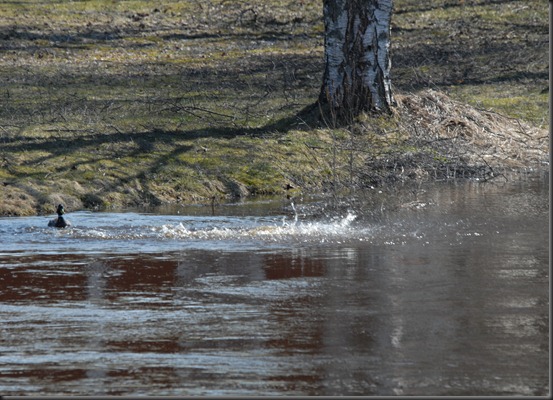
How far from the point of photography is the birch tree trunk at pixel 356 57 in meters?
18.4

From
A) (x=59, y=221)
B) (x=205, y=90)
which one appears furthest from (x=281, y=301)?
(x=205, y=90)

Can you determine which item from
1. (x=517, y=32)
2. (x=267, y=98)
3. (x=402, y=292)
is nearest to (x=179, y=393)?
(x=402, y=292)

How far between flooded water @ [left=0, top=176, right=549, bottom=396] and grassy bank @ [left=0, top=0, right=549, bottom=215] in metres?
1.54

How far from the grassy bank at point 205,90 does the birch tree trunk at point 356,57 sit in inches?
18.2

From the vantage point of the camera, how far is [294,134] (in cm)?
1800

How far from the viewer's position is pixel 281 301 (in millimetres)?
9227

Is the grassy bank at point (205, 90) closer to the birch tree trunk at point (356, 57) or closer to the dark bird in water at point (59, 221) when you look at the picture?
the birch tree trunk at point (356, 57)

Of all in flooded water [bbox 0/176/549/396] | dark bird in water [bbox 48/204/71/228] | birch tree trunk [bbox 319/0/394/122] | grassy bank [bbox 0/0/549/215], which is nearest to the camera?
flooded water [bbox 0/176/549/396]

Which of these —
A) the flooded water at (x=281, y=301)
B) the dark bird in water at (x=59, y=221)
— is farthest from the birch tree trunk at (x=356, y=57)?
the dark bird in water at (x=59, y=221)

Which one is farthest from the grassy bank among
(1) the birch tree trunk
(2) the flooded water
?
(2) the flooded water

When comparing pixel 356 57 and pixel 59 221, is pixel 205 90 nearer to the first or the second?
pixel 356 57

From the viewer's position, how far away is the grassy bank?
15750 mm

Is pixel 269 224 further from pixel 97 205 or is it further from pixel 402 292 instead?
pixel 402 292

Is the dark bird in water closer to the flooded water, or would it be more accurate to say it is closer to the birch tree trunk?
the flooded water
